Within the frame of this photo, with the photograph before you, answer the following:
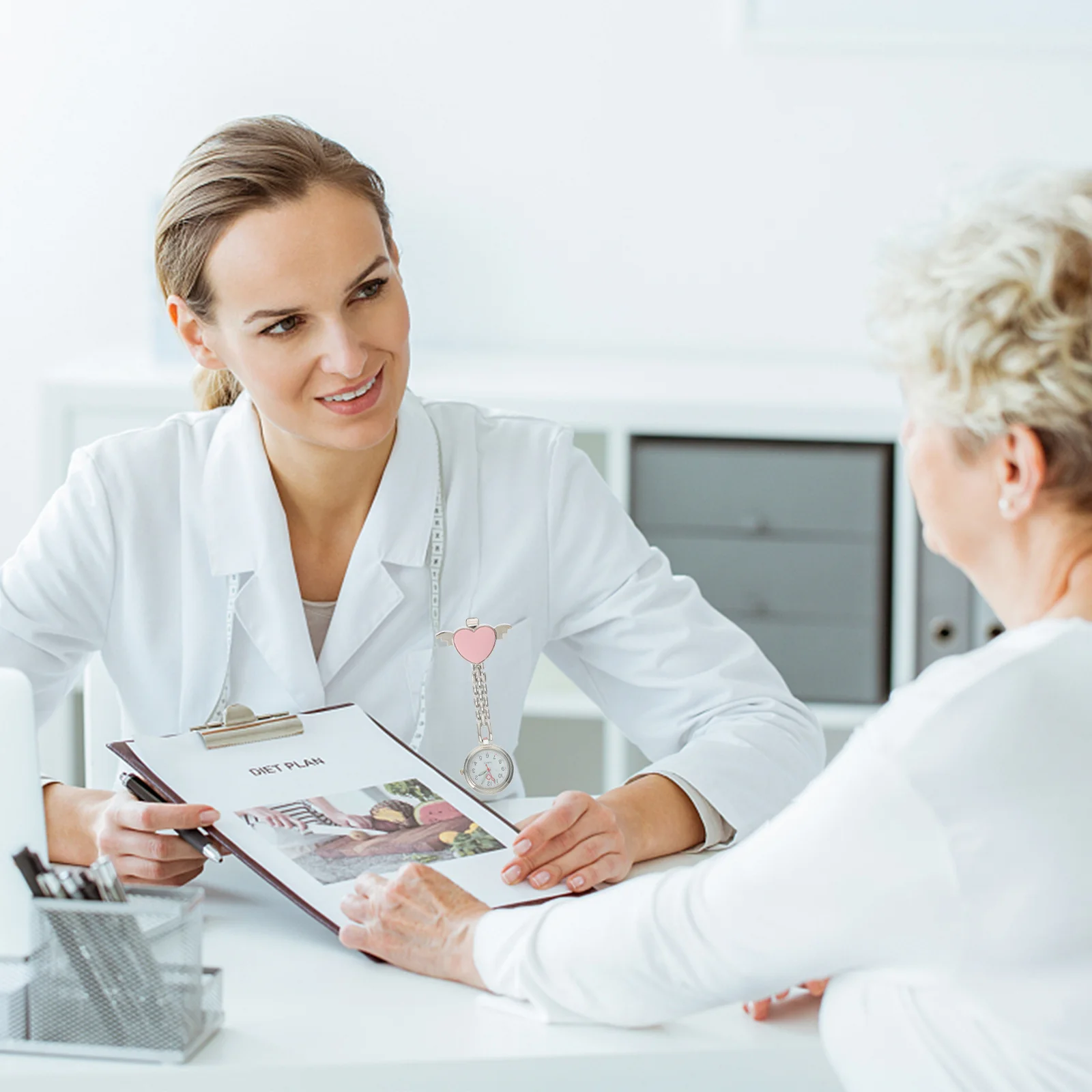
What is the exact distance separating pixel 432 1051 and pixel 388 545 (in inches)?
30.7

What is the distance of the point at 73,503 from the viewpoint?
1726 millimetres

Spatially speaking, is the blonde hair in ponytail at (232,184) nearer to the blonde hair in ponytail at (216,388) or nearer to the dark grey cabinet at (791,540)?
the blonde hair in ponytail at (216,388)

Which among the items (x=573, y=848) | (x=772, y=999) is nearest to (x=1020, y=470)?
(x=772, y=999)

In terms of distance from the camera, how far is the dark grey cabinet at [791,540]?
108 inches

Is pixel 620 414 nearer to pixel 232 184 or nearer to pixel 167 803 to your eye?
pixel 232 184

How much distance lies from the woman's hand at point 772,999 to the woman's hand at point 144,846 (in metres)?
0.49

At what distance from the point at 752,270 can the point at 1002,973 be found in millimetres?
2339

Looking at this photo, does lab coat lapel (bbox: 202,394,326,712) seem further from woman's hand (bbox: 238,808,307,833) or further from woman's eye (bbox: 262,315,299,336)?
woman's hand (bbox: 238,808,307,833)

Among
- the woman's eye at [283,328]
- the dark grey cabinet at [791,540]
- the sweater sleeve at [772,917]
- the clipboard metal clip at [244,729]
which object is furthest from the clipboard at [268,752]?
the dark grey cabinet at [791,540]

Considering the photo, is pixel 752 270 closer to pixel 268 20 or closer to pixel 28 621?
pixel 268 20

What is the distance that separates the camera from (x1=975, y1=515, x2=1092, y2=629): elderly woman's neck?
1.02 metres

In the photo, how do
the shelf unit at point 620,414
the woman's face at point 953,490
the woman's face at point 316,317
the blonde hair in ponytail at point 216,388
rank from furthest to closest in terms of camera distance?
1. the shelf unit at point 620,414
2. the blonde hair in ponytail at point 216,388
3. the woman's face at point 316,317
4. the woman's face at point 953,490

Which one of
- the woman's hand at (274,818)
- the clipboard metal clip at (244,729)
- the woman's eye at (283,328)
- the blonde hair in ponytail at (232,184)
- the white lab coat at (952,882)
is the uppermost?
the blonde hair in ponytail at (232,184)

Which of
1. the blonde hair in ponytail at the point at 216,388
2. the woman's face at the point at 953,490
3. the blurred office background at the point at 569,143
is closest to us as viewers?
the woman's face at the point at 953,490
